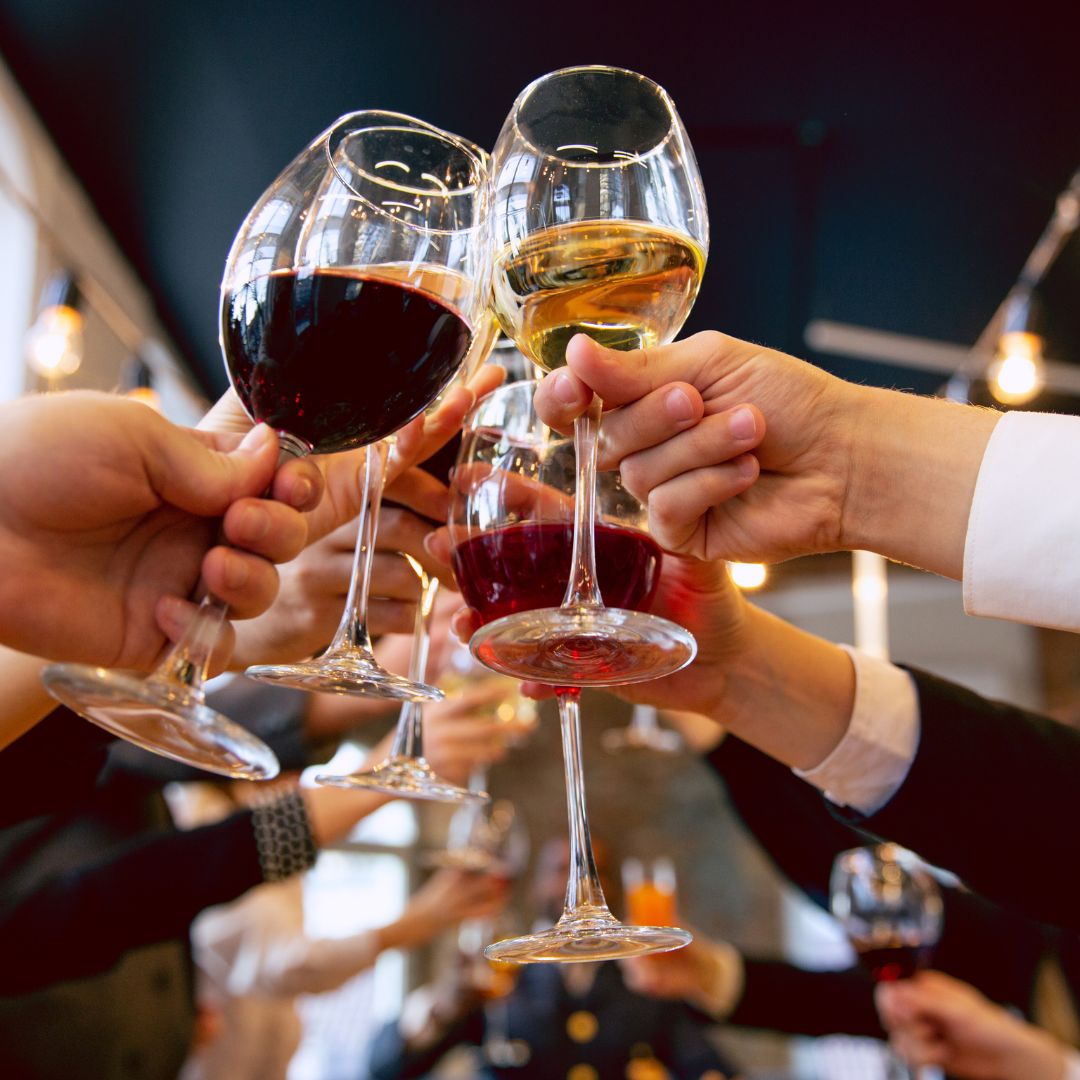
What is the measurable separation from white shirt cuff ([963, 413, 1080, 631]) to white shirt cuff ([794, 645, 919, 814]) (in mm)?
342

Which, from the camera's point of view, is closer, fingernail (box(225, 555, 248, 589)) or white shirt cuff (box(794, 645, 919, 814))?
fingernail (box(225, 555, 248, 589))

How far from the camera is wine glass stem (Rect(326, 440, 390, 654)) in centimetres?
83

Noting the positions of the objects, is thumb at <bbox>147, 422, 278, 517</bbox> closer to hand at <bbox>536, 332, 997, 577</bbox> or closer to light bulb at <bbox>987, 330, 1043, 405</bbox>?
hand at <bbox>536, 332, 997, 577</bbox>

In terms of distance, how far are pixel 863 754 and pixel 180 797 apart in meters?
5.23

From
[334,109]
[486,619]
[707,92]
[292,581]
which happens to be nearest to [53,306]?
[334,109]

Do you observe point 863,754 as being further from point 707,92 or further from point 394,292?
point 707,92

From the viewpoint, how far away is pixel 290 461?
76 cm

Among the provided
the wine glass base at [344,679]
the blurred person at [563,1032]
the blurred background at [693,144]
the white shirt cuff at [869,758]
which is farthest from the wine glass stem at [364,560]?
the blurred person at [563,1032]

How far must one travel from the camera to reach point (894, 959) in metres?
1.59

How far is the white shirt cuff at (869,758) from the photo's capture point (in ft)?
3.70

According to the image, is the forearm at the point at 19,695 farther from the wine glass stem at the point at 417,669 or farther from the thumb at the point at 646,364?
the thumb at the point at 646,364

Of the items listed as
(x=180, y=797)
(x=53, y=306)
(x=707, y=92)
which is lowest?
(x=180, y=797)

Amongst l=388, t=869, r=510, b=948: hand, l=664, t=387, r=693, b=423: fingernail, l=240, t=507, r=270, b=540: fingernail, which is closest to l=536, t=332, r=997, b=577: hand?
l=664, t=387, r=693, b=423: fingernail

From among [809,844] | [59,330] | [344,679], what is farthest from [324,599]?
[59,330]
